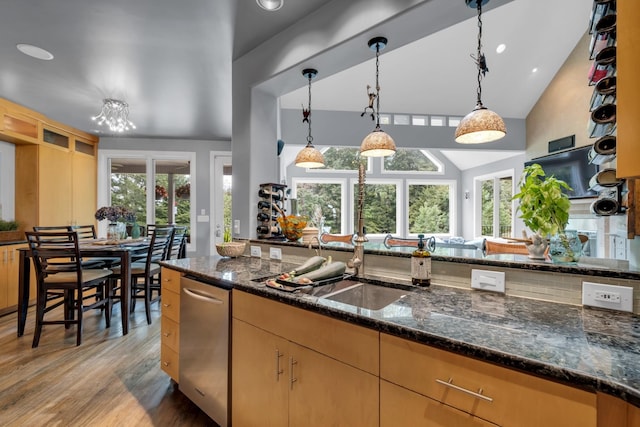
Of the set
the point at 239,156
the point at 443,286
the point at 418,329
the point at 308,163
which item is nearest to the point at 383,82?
the point at 308,163

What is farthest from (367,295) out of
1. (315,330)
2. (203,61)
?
(203,61)

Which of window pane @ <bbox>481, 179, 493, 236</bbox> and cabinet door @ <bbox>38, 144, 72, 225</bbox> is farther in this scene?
window pane @ <bbox>481, 179, 493, 236</bbox>

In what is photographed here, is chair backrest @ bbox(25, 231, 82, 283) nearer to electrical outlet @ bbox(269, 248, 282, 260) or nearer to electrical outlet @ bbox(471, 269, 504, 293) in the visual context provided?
electrical outlet @ bbox(269, 248, 282, 260)

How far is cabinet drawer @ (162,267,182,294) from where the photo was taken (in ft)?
6.41

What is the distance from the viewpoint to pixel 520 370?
73 centimetres

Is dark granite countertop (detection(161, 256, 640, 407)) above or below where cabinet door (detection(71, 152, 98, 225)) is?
below

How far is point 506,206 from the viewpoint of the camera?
6418 millimetres

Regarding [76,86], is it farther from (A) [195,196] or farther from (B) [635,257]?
(B) [635,257]

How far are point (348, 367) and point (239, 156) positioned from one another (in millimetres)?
2112

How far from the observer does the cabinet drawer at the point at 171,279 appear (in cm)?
195

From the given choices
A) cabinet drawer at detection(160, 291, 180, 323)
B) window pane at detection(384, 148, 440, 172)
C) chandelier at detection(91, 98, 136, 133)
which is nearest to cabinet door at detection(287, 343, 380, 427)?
cabinet drawer at detection(160, 291, 180, 323)

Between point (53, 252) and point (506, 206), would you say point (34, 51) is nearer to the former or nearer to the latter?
point (53, 252)

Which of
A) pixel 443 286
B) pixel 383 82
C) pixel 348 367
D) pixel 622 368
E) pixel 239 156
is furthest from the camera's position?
pixel 383 82

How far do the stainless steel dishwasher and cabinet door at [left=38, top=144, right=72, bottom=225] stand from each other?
3.67 meters
